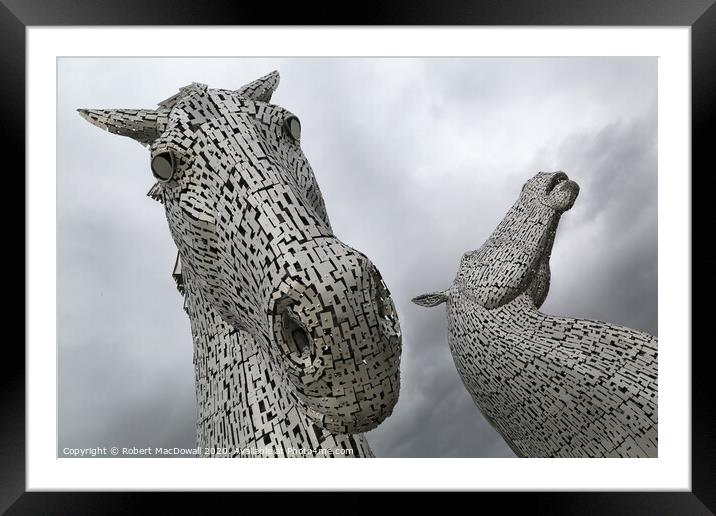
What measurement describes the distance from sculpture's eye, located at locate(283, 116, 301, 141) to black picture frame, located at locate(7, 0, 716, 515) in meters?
0.84

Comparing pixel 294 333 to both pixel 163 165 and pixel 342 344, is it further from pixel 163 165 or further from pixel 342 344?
pixel 163 165

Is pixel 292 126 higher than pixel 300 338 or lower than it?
higher

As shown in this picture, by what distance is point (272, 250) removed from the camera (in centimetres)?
113

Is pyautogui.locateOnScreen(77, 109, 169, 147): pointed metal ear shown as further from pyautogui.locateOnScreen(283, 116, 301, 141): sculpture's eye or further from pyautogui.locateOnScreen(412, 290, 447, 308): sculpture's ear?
pyautogui.locateOnScreen(412, 290, 447, 308): sculpture's ear

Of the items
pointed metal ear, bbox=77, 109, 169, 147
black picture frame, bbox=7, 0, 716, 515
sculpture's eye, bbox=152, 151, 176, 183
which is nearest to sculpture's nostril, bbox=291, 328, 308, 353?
sculpture's eye, bbox=152, 151, 176, 183

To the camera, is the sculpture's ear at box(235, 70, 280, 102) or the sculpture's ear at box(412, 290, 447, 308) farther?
the sculpture's ear at box(412, 290, 447, 308)

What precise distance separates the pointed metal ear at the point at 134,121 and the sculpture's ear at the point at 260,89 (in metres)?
0.24


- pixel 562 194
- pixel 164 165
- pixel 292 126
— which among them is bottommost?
pixel 164 165

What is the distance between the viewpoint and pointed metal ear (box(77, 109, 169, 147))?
4.81 ft
